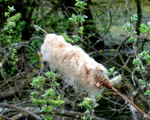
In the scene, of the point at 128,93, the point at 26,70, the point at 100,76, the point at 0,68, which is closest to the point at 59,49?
the point at 100,76

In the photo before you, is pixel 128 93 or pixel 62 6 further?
pixel 62 6

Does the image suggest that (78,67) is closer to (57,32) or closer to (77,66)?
(77,66)

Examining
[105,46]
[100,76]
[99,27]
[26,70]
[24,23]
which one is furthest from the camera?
[105,46]

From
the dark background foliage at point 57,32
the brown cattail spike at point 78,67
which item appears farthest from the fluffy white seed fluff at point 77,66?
the dark background foliage at point 57,32

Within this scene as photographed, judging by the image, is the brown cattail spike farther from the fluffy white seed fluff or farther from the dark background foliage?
the dark background foliage

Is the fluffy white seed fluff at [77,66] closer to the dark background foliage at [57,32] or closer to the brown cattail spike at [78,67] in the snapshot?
the brown cattail spike at [78,67]

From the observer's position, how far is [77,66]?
1.41m

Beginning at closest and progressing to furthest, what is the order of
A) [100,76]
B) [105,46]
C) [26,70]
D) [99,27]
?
[100,76] < [26,70] < [99,27] < [105,46]

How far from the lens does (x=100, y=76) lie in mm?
1389

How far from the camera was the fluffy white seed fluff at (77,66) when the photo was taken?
1.40 meters

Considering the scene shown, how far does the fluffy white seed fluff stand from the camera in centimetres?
140

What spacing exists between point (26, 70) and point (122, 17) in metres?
2.15

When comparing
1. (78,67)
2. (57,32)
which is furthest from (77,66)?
(57,32)

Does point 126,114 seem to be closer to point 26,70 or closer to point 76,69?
point 26,70
